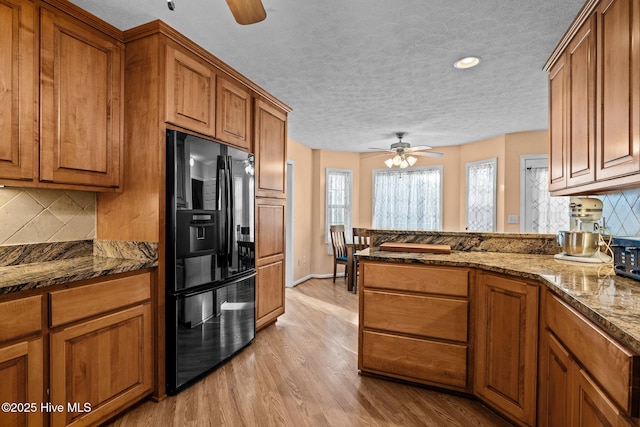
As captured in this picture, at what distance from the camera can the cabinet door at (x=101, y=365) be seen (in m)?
1.58

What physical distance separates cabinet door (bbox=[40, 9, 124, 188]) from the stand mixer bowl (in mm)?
2888

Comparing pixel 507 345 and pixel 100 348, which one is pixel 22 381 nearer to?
pixel 100 348

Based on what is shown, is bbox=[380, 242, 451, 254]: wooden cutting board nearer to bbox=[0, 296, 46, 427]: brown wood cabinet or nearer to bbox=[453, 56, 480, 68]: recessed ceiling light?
bbox=[453, 56, 480, 68]: recessed ceiling light

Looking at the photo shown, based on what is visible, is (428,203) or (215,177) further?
(428,203)

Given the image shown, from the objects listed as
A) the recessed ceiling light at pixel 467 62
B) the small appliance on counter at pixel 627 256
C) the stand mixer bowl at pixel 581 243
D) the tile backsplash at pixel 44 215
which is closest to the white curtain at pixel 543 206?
the recessed ceiling light at pixel 467 62

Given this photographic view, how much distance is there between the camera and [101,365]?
5.75 ft

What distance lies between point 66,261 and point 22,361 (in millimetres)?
770

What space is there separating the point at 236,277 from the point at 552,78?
2672 mm

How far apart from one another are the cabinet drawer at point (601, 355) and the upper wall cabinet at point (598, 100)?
639mm

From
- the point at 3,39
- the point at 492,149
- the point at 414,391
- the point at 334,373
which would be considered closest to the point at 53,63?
the point at 3,39

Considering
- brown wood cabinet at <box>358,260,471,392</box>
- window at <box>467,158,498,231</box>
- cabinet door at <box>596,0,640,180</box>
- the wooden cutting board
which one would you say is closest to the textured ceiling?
cabinet door at <box>596,0,640,180</box>

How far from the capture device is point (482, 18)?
79.7 inches

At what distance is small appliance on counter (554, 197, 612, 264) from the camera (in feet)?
6.46

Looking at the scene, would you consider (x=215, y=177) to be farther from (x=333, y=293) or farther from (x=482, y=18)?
(x=333, y=293)
